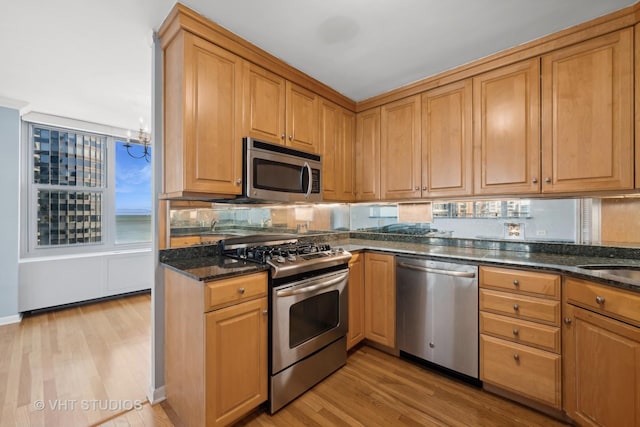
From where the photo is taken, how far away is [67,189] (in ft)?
12.5

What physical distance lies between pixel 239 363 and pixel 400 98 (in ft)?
8.70

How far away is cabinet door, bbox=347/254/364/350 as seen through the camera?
2484 mm

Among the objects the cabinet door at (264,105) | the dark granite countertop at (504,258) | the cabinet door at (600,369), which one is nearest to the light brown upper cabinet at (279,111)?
the cabinet door at (264,105)

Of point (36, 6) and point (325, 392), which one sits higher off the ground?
point (36, 6)

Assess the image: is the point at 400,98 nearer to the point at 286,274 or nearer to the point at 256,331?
the point at 286,274

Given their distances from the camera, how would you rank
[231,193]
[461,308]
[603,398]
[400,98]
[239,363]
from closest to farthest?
1. [603,398]
2. [239,363]
3. [231,193]
4. [461,308]
5. [400,98]

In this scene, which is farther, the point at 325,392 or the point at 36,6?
the point at 325,392

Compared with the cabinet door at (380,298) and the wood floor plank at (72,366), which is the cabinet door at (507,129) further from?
the wood floor plank at (72,366)

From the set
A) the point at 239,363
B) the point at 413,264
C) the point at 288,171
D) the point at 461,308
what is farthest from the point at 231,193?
the point at 461,308

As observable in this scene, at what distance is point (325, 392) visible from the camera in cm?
200

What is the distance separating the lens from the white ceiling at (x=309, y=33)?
1.62m

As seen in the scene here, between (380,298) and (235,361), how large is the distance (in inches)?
55.1

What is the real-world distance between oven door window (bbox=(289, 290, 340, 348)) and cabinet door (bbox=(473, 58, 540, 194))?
5.02 feet

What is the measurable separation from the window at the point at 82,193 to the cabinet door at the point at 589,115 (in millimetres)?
4273
